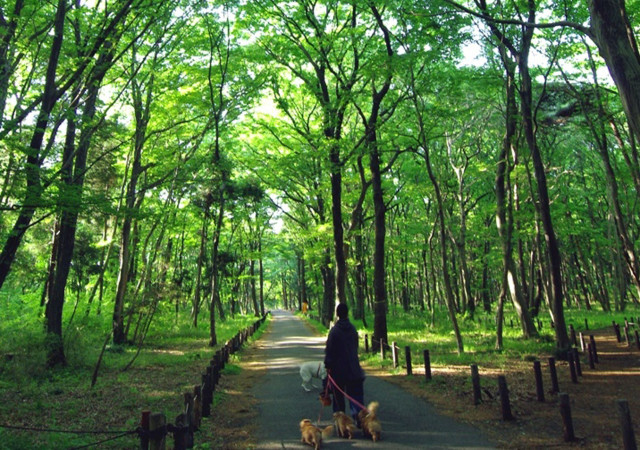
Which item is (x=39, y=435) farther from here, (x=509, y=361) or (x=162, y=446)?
(x=509, y=361)

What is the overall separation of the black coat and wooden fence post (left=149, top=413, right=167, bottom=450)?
2386 mm

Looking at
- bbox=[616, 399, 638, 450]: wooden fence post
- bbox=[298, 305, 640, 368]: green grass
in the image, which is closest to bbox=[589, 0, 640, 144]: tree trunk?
bbox=[616, 399, 638, 450]: wooden fence post

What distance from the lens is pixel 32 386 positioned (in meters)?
9.73

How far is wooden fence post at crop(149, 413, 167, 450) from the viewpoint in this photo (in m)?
4.73

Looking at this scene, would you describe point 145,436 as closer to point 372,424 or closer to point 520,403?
point 372,424

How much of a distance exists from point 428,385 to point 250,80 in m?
12.7

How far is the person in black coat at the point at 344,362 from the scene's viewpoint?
6051 mm

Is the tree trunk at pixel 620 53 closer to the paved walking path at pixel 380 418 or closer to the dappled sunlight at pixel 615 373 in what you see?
the paved walking path at pixel 380 418

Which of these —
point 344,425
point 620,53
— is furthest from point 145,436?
point 620,53

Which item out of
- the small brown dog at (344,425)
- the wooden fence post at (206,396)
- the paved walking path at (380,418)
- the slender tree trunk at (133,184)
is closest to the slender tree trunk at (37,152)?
the slender tree trunk at (133,184)

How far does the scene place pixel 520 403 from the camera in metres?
7.85

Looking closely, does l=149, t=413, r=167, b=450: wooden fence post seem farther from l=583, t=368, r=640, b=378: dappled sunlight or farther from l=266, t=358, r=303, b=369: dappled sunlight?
l=583, t=368, r=640, b=378: dappled sunlight

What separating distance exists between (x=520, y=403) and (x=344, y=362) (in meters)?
4.21

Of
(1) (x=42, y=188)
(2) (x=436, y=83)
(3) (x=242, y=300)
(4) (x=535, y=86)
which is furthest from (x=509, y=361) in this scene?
(3) (x=242, y=300)
